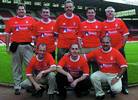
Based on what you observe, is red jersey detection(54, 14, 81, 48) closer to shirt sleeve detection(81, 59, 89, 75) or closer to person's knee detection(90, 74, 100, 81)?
shirt sleeve detection(81, 59, 89, 75)

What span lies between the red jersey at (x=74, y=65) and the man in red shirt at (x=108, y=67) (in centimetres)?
26

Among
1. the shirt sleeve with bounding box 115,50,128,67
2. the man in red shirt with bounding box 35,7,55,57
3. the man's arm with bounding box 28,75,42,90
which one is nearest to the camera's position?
the man's arm with bounding box 28,75,42,90

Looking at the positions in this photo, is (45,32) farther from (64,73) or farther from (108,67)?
(108,67)

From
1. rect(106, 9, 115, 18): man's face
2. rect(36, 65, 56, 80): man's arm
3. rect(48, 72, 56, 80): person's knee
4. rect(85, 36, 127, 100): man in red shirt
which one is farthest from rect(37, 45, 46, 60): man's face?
rect(106, 9, 115, 18): man's face

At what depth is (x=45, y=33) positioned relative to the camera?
27.7 ft

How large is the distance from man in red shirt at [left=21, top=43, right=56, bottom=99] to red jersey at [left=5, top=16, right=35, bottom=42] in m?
0.75

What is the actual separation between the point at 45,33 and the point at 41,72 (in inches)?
45.6

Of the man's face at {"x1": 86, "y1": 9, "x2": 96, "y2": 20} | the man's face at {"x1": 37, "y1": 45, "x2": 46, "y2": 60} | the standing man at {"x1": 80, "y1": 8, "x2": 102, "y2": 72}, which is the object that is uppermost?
the man's face at {"x1": 86, "y1": 9, "x2": 96, "y2": 20}

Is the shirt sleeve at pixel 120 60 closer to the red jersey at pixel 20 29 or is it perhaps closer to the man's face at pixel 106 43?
the man's face at pixel 106 43

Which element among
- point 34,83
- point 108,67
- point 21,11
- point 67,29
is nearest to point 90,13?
point 67,29

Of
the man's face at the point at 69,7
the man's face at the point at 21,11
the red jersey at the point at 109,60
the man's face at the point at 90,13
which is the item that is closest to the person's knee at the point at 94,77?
the red jersey at the point at 109,60

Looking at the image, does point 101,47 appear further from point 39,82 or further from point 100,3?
point 100,3

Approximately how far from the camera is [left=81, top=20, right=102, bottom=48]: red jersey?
8.41m

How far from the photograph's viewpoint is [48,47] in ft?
27.8
